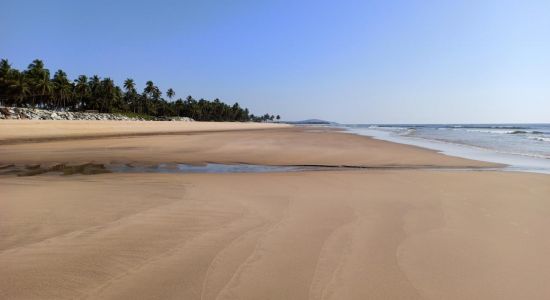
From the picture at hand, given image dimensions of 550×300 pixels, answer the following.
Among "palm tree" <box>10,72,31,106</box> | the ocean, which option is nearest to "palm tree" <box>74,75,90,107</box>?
"palm tree" <box>10,72,31,106</box>

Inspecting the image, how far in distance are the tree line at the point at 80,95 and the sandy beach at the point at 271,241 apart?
68542 mm

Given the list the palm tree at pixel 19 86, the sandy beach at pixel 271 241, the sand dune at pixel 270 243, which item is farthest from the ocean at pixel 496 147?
the palm tree at pixel 19 86

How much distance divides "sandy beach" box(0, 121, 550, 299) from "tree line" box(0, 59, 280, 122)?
225 ft

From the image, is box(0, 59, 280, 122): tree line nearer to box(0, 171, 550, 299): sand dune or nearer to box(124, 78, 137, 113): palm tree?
box(124, 78, 137, 113): palm tree

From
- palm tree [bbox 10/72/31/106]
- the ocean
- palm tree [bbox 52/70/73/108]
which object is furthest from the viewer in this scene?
palm tree [bbox 52/70/73/108]

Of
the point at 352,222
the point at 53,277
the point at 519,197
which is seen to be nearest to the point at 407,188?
the point at 519,197

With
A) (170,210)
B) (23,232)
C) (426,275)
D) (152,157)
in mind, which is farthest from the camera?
(152,157)

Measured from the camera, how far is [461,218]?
5754 millimetres

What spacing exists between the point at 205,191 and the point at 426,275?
16.2ft

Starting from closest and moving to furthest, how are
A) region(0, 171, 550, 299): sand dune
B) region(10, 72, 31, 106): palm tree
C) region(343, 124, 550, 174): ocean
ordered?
region(0, 171, 550, 299): sand dune < region(343, 124, 550, 174): ocean < region(10, 72, 31, 106): palm tree

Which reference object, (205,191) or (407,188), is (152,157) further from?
(407,188)

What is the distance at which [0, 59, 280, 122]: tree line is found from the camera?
6425 cm

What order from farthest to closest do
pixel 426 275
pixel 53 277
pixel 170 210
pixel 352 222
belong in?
pixel 170 210
pixel 352 222
pixel 426 275
pixel 53 277

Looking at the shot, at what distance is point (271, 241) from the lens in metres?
4.50
